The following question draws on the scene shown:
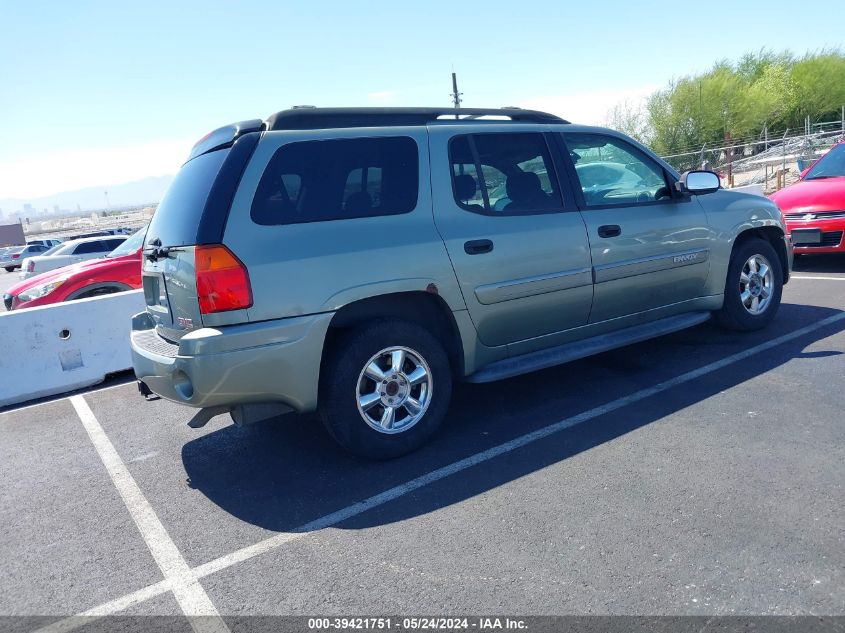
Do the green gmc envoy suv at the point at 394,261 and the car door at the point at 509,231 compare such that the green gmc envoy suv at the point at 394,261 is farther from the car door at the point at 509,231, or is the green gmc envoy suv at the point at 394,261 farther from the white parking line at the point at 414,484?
the white parking line at the point at 414,484

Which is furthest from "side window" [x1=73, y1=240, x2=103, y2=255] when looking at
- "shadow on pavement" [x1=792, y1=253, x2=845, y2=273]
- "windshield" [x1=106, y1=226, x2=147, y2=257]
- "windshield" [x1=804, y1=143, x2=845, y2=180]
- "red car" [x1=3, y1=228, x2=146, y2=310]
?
"windshield" [x1=804, y1=143, x2=845, y2=180]

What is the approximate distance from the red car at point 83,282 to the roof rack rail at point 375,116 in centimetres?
502

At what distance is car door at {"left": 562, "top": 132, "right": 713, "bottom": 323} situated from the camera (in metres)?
4.74

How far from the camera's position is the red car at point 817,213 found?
803cm

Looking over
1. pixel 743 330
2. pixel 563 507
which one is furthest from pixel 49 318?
pixel 743 330

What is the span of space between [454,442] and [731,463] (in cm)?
157

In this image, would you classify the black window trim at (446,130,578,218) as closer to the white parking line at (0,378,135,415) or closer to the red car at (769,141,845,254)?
the white parking line at (0,378,135,415)

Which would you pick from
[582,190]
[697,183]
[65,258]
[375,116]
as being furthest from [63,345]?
[65,258]

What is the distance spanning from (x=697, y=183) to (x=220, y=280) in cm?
374

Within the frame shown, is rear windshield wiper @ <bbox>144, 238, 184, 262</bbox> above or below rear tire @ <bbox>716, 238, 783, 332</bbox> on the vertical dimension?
above

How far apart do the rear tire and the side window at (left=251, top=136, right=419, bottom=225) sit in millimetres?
3151

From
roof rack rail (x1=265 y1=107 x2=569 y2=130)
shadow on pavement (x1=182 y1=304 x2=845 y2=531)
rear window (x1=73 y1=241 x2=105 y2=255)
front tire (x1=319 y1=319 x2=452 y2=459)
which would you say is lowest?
shadow on pavement (x1=182 y1=304 x2=845 y2=531)

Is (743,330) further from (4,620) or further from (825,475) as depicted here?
(4,620)

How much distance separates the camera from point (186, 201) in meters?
3.79
